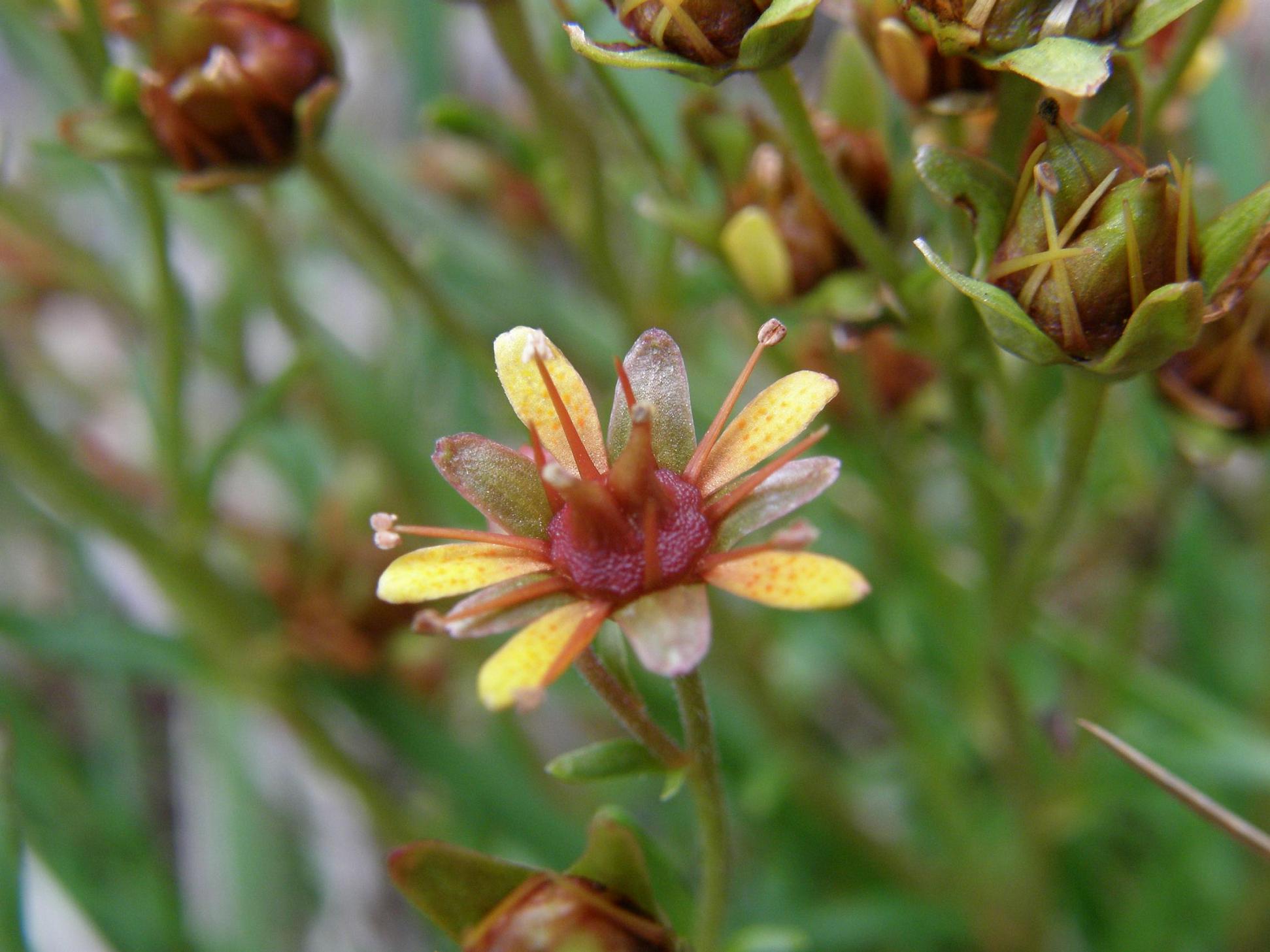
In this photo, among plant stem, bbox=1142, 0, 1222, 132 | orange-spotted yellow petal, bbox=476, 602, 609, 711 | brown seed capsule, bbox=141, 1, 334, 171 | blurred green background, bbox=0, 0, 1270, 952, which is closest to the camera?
orange-spotted yellow petal, bbox=476, 602, 609, 711

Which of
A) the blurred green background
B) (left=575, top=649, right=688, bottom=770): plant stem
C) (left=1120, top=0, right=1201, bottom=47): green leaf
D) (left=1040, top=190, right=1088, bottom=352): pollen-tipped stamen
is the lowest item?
the blurred green background

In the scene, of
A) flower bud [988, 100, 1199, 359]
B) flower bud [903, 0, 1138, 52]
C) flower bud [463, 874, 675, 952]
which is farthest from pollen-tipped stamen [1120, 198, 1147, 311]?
flower bud [463, 874, 675, 952]

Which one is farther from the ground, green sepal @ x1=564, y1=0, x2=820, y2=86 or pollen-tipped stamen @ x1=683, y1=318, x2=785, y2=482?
green sepal @ x1=564, y1=0, x2=820, y2=86

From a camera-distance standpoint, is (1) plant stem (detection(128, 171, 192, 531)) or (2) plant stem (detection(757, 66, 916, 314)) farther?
(1) plant stem (detection(128, 171, 192, 531))

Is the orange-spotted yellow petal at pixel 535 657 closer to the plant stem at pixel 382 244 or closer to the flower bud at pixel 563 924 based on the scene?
the flower bud at pixel 563 924

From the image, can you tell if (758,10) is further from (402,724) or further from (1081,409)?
(402,724)

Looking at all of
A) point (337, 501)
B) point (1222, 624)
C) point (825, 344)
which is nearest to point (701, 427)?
point (825, 344)

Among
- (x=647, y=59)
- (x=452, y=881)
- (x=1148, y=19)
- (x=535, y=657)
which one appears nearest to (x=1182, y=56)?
(x=1148, y=19)

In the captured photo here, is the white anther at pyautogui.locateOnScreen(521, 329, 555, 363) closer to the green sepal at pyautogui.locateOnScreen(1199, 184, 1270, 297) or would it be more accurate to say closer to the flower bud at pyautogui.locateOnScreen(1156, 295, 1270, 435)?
the green sepal at pyautogui.locateOnScreen(1199, 184, 1270, 297)
